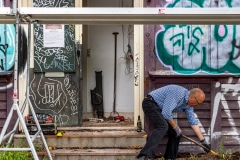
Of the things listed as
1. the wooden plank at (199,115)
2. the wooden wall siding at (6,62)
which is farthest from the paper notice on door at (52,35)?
the wooden plank at (199,115)

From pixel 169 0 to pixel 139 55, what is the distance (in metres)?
1.12

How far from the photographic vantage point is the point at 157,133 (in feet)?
16.9

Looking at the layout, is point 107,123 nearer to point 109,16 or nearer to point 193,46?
point 193,46

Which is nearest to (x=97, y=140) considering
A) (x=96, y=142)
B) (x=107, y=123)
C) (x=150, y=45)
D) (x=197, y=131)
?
(x=96, y=142)

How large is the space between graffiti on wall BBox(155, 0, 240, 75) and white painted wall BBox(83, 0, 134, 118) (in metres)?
1.41

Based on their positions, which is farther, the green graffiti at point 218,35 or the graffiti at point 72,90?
the graffiti at point 72,90

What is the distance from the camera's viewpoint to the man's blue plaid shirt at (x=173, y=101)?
16.6 ft

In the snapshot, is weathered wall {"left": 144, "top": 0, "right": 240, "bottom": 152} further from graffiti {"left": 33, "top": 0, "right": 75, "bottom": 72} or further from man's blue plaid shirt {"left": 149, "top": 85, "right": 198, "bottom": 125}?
graffiti {"left": 33, "top": 0, "right": 75, "bottom": 72}

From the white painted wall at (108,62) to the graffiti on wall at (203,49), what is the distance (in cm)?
141

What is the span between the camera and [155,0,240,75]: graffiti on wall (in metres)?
6.03

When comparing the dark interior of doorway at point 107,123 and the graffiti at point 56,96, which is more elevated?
the graffiti at point 56,96

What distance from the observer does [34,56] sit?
6.22 meters

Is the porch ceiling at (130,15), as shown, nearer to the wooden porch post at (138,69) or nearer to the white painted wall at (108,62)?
the wooden porch post at (138,69)

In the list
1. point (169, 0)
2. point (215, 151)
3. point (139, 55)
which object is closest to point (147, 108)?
point (139, 55)
